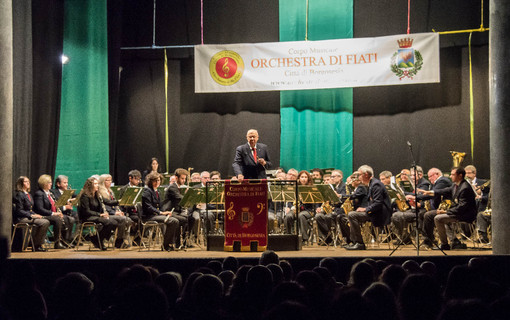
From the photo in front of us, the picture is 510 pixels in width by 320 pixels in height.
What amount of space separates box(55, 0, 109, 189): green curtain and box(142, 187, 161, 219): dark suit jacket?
3510 mm

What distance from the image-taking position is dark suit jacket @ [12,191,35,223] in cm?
957

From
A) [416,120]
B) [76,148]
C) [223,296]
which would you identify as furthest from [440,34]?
[223,296]

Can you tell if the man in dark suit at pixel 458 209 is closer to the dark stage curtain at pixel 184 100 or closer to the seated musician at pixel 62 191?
the dark stage curtain at pixel 184 100

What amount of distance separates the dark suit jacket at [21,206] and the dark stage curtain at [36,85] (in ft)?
2.79

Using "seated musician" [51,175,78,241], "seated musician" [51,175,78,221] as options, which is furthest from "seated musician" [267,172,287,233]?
"seated musician" [51,175,78,221]

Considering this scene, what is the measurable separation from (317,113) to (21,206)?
6844 mm

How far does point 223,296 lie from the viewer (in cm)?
334

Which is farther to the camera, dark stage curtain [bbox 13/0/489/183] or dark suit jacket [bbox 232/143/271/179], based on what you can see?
dark stage curtain [bbox 13/0/489/183]

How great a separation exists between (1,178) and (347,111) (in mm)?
8271

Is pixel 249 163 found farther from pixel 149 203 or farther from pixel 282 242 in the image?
pixel 149 203

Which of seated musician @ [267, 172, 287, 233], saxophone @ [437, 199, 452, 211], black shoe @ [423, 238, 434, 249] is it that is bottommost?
black shoe @ [423, 238, 434, 249]

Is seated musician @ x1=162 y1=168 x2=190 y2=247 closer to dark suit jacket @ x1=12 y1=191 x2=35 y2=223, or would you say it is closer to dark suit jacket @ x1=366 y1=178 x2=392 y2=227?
dark suit jacket @ x1=12 y1=191 x2=35 y2=223

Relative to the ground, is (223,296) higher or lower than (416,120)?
lower

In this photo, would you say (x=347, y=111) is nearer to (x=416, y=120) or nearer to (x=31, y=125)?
(x=416, y=120)
